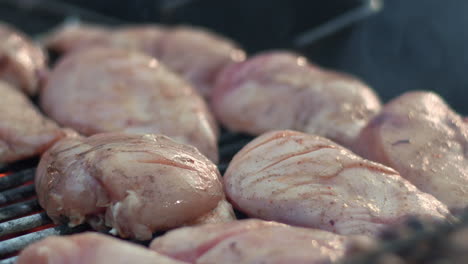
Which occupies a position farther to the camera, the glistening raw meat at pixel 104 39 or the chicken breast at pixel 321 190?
the glistening raw meat at pixel 104 39

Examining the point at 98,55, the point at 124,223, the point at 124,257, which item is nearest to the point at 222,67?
the point at 98,55

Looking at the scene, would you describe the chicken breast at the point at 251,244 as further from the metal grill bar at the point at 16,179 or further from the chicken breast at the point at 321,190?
the metal grill bar at the point at 16,179

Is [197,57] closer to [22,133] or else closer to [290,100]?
[290,100]

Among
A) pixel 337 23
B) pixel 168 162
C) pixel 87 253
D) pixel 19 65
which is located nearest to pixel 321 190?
pixel 168 162

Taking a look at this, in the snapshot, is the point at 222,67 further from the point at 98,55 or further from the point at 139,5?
the point at 139,5

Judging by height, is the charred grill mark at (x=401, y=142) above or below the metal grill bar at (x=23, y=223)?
above

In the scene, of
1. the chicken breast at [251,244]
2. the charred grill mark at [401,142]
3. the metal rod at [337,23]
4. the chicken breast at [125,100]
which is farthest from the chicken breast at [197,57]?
the chicken breast at [251,244]

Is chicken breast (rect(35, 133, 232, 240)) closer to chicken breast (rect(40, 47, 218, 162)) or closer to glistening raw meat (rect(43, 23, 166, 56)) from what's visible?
chicken breast (rect(40, 47, 218, 162))
